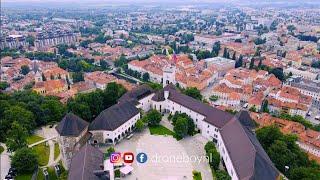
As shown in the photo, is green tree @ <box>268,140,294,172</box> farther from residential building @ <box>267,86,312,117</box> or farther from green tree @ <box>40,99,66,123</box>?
green tree @ <box>40,99,66,123</box>

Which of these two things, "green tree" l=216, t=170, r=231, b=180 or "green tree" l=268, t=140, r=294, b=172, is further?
"green tree" l=268, t=140, r=294, b=172

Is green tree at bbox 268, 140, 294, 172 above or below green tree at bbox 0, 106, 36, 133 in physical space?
below

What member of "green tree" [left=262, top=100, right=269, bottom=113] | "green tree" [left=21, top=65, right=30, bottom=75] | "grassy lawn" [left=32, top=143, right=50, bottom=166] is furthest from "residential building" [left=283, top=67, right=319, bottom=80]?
"green tree" [left=21, top=65, right=30, bottom=75]

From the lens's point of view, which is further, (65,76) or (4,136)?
(65,76)

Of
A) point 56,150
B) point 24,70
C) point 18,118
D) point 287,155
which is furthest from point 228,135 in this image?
point 24,70

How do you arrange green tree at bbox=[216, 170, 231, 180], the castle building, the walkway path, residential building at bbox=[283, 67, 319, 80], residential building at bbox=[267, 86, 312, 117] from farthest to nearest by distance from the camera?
residential building at bbox=[283, 67, 319, 80]
residential building at bbox=[267, 86, 312, 117]
the walkway path
green tree at bbox=[216, 170, 231, 180]
the castle building

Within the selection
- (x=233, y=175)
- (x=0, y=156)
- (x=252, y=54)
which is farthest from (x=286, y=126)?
(x=252, y=54)

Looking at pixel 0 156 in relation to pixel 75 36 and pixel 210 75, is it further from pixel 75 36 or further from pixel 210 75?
pixel 75 36

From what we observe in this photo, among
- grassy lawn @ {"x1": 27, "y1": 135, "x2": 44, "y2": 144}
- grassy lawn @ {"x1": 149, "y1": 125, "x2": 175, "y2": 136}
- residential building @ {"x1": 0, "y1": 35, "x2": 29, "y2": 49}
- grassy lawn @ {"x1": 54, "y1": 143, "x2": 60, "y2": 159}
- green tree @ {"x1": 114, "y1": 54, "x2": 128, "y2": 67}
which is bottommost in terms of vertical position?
grassy lawn @ {"x1": 54, "y1": 143, "x2": 60, "y2": 159}
